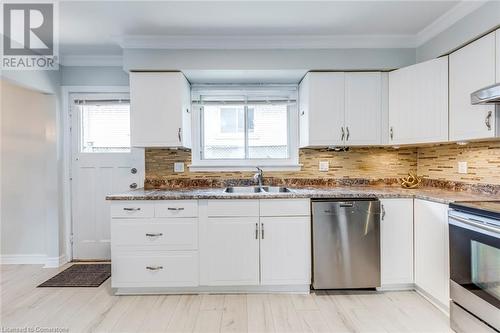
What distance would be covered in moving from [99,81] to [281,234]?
2.65 meters

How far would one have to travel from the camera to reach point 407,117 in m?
2.73

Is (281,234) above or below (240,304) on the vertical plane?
above

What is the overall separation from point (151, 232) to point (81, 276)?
42.8 inches

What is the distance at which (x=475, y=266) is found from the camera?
1790mm

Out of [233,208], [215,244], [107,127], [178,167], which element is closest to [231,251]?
[215,244]

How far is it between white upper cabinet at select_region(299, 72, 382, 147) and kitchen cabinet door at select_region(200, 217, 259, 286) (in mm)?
1169

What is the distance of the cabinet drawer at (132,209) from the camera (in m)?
2.50

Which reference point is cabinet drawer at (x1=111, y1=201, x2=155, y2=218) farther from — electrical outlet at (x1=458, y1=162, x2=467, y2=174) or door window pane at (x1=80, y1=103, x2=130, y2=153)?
electrical outlet at (x1=458, y1=162, x2=467, y2=174)

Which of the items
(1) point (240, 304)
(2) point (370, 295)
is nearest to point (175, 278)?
(1) point (240, 304)

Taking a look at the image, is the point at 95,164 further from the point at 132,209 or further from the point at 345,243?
the point at 345,243

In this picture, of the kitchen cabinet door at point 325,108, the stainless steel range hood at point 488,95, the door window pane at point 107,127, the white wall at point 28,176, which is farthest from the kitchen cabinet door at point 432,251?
the white wall at point 28,176

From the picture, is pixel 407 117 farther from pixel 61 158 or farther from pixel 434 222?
pixel 61 158

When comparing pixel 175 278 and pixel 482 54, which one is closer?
pixel 482 54

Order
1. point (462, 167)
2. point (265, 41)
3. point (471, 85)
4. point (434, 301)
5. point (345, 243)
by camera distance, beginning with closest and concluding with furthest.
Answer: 1. point (471, 85)
2. point (434, 301)
3. point (345, 243)
4. point (462, 167)
5. point (265, 41)
